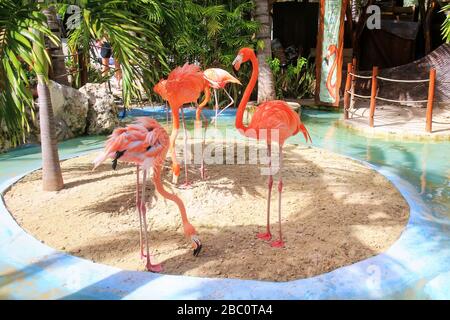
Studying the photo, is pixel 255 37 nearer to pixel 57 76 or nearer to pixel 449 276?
pixel 57 76

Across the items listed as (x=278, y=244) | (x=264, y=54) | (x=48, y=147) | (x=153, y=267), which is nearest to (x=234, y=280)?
(x=153, y=267)

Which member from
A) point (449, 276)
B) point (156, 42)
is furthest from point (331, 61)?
point (449, 276)

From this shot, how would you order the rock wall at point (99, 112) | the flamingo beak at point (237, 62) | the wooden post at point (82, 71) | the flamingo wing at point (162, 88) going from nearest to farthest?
1. the flamingo beak at point (237, 62)
2. the flamingo wing at point (162, 88)
3. the rock wall at point (99, 112)
4. the wooden post at point (82, 71)

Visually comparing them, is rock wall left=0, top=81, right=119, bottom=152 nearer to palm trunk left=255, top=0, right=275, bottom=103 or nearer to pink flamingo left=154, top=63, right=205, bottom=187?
palm trunk left=255, top=0, right=275, bottom=103

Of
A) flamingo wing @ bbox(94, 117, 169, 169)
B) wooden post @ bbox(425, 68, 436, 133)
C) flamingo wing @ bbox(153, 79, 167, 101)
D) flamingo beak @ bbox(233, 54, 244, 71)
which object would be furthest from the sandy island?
wooden post @ bbox(425, 68, 436, 133)

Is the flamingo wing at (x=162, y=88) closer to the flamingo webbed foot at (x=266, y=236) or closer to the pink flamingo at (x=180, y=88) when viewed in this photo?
the pink flamingo at (x=180, y=88)

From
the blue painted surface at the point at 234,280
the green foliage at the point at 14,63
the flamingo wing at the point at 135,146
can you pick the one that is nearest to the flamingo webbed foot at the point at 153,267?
the blue painted surface at the point at 234,280

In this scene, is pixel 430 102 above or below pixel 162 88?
below

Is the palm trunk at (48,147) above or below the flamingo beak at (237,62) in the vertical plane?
below

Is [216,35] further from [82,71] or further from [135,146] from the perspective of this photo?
[135,146]

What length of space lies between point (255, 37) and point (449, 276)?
714cm

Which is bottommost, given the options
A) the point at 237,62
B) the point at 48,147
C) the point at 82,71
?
the point at 48,147

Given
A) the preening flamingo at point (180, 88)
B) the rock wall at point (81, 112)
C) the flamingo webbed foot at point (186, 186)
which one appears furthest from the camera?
the rock wall at point (81, 112)

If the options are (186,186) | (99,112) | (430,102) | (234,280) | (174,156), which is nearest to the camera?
(234,280)
